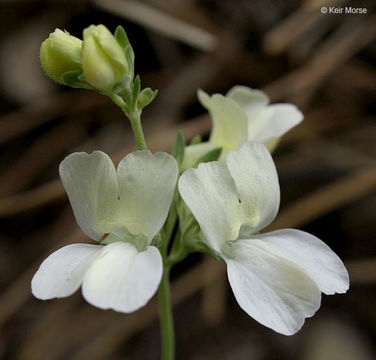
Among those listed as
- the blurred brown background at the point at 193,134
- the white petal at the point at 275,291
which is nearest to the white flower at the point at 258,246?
the white petal at the point at 275,291

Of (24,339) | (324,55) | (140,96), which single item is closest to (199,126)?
(324,55)

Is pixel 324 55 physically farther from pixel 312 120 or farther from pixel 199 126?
pixel 199 126

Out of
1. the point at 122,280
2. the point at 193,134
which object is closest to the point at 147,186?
the point at 122,280

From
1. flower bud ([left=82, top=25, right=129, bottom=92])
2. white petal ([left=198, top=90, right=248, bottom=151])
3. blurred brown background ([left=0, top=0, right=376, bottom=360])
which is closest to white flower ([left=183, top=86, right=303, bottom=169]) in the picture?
white petal ([left=198, top=90, right=248, bottom=151])

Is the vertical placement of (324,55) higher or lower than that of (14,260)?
higher

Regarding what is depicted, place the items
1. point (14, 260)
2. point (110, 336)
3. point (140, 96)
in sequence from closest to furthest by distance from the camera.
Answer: point (140, 96) → point (110, 336) → point (14, 260)

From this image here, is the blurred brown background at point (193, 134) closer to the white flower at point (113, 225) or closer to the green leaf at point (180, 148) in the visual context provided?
the green leaf at point (180, 148)
